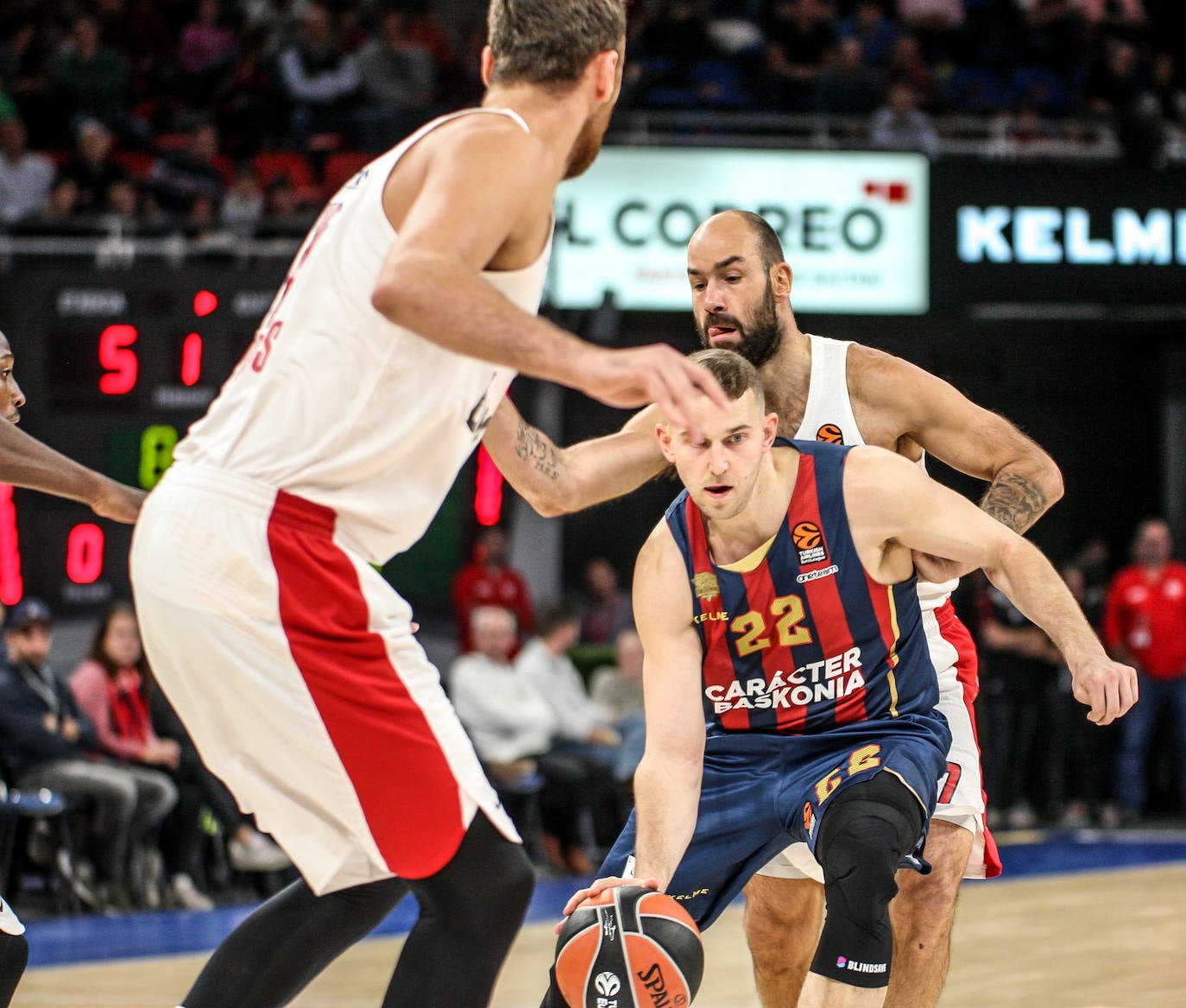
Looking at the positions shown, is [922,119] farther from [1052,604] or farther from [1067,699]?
[1052,604]

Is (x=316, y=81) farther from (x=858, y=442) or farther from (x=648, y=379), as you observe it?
(x=648, y=379)

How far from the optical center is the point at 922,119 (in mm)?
13734

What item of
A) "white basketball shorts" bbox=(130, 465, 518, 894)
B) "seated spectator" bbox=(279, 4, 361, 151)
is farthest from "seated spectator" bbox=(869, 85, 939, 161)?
"white basketball shorts" bbox=(130, 465, 518, 894)

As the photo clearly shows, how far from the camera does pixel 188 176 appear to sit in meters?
12.5

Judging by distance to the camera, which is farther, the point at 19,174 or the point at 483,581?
the point at 19,174

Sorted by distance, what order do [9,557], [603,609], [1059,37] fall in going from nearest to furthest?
[9,557] → [603,609] → [1059,37]

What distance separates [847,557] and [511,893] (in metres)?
1.71

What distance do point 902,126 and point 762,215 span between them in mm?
1928

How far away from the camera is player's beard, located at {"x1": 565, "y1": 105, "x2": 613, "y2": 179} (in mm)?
3006

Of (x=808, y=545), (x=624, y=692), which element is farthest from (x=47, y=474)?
(x=624, y=692)

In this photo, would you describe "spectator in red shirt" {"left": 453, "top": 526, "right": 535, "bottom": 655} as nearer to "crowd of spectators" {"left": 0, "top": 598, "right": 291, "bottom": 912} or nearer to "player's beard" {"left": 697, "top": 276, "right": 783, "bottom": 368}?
"crowd of spectators" {"left": 0, "top": 598, "right": 291, "bottom": 912}

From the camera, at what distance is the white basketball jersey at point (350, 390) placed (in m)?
2.76

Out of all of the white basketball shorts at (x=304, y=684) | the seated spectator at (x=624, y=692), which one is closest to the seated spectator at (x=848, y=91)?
the seated spectator at (x=624, y=692)

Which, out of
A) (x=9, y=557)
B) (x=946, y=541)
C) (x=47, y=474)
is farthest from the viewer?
(x=9, y=557)
